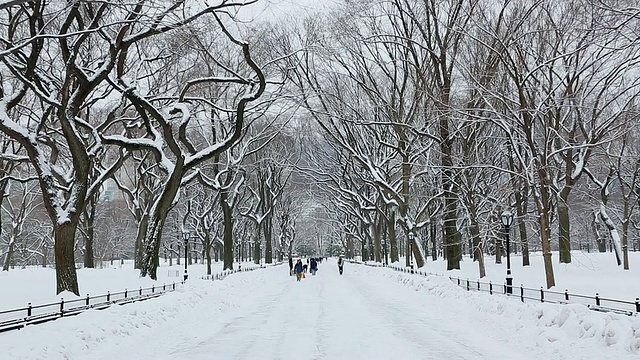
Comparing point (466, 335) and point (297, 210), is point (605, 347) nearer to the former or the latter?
point (466, 335)

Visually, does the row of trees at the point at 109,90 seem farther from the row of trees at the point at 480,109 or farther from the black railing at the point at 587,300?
the black railing at the point at 587,300

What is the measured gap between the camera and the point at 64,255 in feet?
64.3

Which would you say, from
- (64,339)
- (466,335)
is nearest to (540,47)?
(466,335)

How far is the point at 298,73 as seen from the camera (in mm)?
36906

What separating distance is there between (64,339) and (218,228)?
59.9 meters

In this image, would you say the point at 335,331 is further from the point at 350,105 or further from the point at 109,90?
the point at 350,105

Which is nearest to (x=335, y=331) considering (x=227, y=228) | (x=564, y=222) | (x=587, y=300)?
(x=587, y=300)

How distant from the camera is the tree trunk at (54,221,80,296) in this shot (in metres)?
19.5

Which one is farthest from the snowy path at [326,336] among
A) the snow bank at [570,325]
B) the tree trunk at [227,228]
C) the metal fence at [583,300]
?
the tree trunk at [227,228]

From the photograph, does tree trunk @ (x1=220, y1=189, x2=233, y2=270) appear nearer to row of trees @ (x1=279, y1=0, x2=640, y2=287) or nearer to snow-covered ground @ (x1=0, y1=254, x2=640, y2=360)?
row of trees @ (x1=279, y1=0, x2=640, y2=287)

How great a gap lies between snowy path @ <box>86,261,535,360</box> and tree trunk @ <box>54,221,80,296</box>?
545cm

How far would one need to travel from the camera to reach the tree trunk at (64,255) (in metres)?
19.5

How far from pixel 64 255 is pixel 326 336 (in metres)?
11.3

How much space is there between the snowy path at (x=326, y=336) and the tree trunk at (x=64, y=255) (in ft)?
17.9
